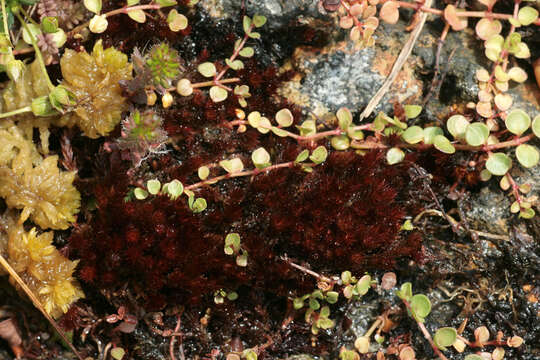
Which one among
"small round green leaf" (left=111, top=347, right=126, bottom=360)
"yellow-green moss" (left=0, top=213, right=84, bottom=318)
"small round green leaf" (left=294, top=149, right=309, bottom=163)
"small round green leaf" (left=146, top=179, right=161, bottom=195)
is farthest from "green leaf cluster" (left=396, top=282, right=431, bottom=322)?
"yellow-green moss" (left=0, top=213, right=84, bottom=318)

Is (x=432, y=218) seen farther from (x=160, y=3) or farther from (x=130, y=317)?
(x=160, y=3)

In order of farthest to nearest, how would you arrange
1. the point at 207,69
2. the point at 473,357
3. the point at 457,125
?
the point at 207,69
the point at 457,125
the point at 473,357

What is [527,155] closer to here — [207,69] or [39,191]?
[207,69]

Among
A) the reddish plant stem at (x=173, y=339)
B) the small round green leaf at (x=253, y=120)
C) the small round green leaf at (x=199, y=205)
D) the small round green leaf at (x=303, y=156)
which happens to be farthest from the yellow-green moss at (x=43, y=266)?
the small round green leaf at (x=303, y=156)

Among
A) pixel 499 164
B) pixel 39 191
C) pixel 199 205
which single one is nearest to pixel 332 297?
pixel 199 205

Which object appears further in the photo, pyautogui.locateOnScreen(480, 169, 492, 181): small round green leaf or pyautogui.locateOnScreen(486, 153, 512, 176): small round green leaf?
pyautogui.locateOnScreen(480, 169, 492, 181): small round green leaf

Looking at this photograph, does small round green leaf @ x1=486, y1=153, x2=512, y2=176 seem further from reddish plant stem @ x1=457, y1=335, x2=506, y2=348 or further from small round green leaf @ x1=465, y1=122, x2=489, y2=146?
reddish plant stem @ x1=457, y1=335, x2=506, y2=348

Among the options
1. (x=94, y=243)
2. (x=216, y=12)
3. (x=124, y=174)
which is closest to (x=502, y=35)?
(x=216, y=12)
